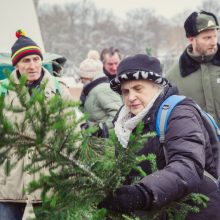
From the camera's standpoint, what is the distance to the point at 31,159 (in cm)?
206

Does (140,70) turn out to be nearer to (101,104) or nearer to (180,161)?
(180,161)

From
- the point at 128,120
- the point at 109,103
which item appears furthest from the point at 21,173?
the point at 109,103

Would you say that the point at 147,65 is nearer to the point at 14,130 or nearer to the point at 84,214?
the point at 84,214

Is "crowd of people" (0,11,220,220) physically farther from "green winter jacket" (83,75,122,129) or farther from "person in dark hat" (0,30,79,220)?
"green winter jacket" (83,75,122,129)

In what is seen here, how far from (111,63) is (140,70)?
18.8 feet

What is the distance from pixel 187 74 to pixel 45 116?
4.16 meters

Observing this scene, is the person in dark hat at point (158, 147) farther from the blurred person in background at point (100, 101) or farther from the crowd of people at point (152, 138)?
the blurred person in background at point (100, 101)

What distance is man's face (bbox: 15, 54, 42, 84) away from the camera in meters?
5.17

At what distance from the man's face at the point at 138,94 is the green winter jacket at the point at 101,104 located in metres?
3.36

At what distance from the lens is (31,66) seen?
530 centimetres

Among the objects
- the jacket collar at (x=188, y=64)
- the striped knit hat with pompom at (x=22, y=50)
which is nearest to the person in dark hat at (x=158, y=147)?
the striped knit hat with pompom at (x=22, y=50)

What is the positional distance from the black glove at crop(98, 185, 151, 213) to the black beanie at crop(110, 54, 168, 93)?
3.22 ft

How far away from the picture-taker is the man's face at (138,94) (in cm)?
326

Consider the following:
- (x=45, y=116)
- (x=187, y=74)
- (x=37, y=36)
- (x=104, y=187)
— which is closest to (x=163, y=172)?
(x=104, y=187)
